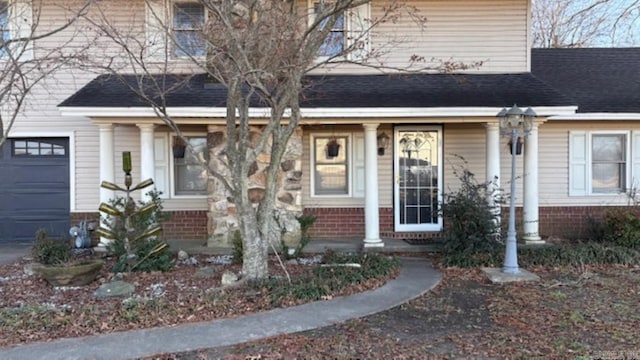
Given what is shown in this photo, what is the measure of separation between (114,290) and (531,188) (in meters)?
7.47

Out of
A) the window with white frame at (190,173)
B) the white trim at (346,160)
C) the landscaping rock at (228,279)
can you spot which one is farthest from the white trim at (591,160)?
the window with white frame at (190,173)

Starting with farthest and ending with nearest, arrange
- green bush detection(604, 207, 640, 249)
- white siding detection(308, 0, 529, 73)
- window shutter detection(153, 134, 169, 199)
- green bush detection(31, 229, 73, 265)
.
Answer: window shutter detection(153, 134, 169, 199) < white siding detection(308, 0, 529, 73) < green bush detection(604, 207, 640, 249) < green bush detection(31, 229, 73, 265)

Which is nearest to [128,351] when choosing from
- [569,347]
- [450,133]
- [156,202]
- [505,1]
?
[156,202]

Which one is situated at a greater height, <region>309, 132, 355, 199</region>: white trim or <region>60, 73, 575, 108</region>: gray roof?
<region>60, 73, 575, 108</region>: gray roof

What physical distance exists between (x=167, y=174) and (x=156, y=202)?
2.54 m

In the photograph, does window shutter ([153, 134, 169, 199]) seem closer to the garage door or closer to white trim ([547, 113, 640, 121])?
the garage door

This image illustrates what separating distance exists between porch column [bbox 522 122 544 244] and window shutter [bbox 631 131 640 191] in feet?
9.48

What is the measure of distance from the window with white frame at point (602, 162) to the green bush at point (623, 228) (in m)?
1.33

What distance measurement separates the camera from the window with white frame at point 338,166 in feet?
34.0

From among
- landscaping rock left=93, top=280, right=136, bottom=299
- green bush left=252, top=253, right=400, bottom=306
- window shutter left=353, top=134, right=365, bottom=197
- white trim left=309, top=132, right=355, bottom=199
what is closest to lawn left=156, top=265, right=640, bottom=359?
green bush left=252, top=253, right=400, bottom=306

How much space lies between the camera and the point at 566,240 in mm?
10039

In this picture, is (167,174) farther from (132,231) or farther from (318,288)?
(318,288)

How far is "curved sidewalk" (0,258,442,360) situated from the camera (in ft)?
14.7

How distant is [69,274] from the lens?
670 centimetres
